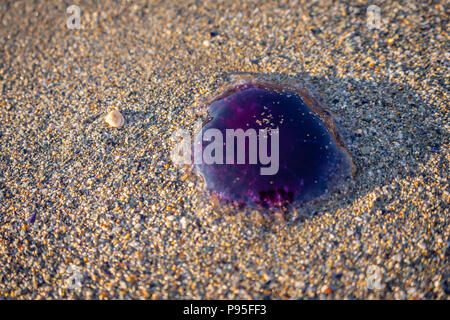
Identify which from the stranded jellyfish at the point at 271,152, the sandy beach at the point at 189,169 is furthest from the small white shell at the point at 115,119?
the stranded jellyfish at the point at 271,152

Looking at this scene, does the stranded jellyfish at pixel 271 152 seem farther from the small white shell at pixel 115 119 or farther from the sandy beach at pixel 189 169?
the small white shell at pixel 115 119

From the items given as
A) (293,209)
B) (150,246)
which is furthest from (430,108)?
(150,246)

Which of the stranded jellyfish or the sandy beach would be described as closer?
the sandy beach

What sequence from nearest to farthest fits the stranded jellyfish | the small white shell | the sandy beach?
the sandy beach
the stranded jellyfish
the small white shell

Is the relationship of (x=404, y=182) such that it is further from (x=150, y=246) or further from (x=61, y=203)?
(x=61, y=203)

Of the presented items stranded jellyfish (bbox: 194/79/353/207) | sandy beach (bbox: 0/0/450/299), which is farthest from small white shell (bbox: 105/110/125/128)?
stranded jellyfish (bbox: 194/79/353/207)

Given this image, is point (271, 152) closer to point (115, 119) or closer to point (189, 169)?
point (189, 169)

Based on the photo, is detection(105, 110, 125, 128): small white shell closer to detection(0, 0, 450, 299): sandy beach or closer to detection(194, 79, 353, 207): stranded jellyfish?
detection(0, 0, 450, 299): sandy beach
